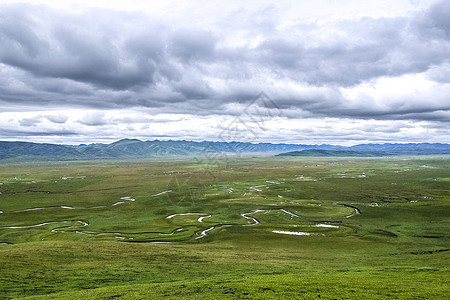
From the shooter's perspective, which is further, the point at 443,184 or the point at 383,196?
the point at 443,184

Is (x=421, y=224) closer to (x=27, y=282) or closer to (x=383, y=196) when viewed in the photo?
(x=383, y=196)

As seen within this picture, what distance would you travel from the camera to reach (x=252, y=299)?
98.3 feet

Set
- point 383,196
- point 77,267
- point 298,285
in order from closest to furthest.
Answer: point 298,285
point 77,267
point 383,196

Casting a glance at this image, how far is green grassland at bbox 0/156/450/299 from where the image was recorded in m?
35.1

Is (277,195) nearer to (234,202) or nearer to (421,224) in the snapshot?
(234,202)

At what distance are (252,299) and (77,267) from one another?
3210cm

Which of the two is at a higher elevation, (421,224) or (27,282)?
(27,282)

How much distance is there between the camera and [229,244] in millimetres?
75750

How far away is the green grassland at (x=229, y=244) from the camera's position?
35062mm

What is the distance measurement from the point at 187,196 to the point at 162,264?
115 metres

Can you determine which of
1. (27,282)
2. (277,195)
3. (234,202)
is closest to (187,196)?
(234,202)

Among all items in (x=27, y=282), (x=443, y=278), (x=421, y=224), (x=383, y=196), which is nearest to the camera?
(x=443, y=278)

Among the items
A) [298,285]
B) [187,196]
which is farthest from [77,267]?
[187,196]

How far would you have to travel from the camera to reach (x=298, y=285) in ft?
111
